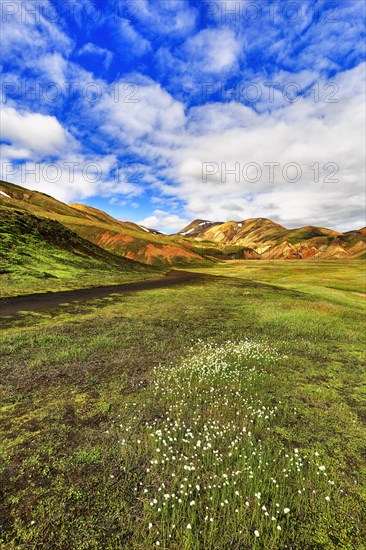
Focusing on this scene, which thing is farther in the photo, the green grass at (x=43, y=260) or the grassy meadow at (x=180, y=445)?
the green grass at (x=43, y=260)

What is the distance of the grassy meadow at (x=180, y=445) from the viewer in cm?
570

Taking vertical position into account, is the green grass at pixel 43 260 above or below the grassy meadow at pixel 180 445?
above

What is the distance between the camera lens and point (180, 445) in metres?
8.25

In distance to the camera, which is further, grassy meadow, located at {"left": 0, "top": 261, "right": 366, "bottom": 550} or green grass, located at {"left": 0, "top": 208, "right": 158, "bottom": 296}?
green grass, located at {"left": 0, "top": 208, "right": 158, "bottom": 296}

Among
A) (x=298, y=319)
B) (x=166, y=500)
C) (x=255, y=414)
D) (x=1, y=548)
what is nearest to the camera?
(x=1, y=548)

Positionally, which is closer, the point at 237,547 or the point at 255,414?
the point at 237,547

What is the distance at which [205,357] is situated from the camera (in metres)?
15.4

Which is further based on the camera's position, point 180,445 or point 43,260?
point 43,260

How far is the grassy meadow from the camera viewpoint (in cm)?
570

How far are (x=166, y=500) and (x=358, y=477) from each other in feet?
18.2

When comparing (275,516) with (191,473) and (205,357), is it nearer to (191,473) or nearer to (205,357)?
(191,473)

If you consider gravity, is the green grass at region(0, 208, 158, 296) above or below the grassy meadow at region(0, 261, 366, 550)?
above

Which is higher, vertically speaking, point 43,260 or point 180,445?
point 43,260

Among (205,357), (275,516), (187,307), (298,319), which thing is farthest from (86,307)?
(275,516)
